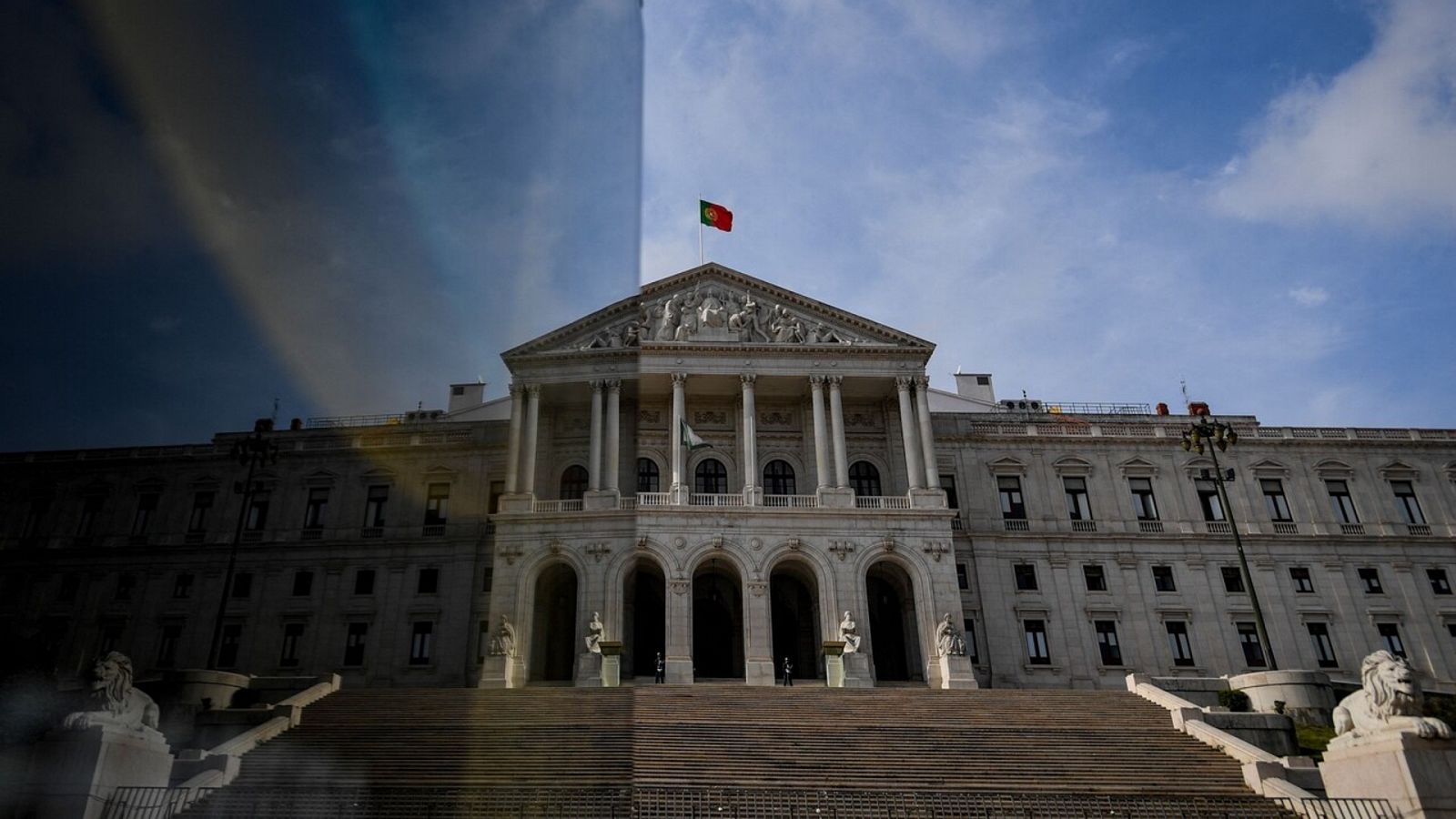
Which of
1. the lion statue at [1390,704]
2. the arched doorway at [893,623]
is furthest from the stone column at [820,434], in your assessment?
the lion statue at [1390,704]

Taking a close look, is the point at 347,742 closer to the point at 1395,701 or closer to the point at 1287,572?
the point at 1395,701

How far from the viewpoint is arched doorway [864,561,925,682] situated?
3734 cm

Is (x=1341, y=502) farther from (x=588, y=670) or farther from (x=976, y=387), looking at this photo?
(x=588, y=670)

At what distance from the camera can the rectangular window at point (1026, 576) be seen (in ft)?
135

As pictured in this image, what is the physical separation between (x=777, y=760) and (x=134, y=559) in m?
18.3

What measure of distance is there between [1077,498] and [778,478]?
1443cm

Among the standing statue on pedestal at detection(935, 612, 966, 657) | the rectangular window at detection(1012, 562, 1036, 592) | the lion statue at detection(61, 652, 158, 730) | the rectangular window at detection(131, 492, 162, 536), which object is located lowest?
the lion statue at detection(61, 652, 158, 730)

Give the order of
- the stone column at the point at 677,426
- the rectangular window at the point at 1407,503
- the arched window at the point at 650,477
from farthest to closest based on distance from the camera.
A: the rectangular window at the point at 1407,503, the arched window at the point at 650,477, the stone column at the point at 677,426

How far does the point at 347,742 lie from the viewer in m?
20.0

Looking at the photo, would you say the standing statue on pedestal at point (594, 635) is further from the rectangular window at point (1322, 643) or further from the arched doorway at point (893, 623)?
the rectangular window at point (1322, 643)

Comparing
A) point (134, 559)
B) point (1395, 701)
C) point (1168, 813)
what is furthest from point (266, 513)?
point (1395, 701)

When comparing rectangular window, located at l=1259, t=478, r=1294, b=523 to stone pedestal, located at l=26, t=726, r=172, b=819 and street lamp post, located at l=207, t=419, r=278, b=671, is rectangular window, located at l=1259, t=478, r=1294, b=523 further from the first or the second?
street lamp post, located at l=207, t=419, r=278, b=671

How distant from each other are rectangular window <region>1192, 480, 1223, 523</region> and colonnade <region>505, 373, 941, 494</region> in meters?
14.2

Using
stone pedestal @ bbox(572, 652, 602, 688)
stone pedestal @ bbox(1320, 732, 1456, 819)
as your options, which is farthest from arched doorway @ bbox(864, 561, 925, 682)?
stone pedestal @ bbox(1320, 732, 1456, 819)
